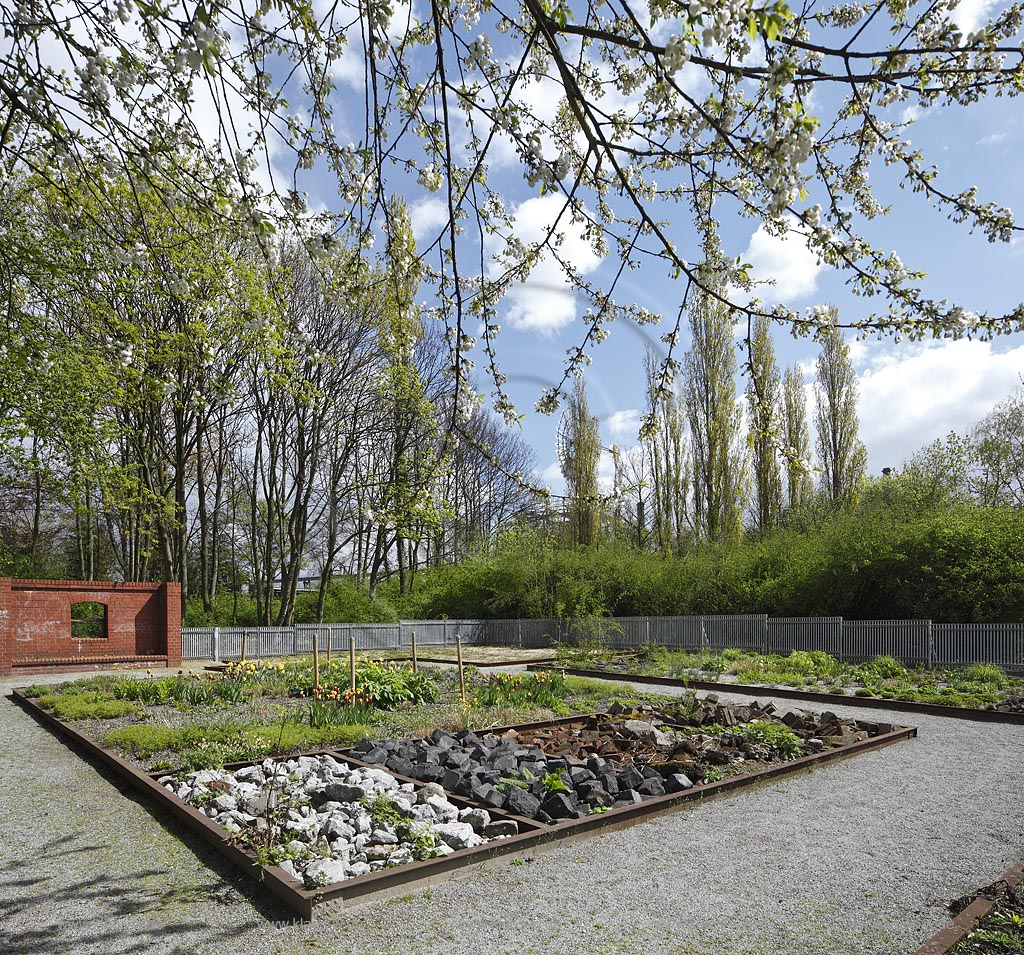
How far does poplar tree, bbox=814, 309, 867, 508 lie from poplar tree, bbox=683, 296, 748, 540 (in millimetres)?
4131

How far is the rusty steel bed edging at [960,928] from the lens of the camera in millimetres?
3217

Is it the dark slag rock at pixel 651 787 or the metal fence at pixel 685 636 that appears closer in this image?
the dark slag rock at pixel 651 787

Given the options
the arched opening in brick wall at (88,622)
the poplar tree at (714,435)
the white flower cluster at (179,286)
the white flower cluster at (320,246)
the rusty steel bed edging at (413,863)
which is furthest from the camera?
the poplar tree at (714,435)

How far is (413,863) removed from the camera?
13.6 feet

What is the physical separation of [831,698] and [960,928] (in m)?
8.22

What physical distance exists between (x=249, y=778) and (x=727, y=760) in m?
4.09

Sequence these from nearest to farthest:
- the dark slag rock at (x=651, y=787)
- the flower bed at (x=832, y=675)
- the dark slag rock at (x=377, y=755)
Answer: the dark slag rock at (x=651, y=787), the dark slag rock at (x=377, y=755), the flower bed at (x=832, y=675)

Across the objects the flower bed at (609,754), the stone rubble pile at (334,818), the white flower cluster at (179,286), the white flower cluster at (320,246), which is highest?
the white flower cluster at (179,286)

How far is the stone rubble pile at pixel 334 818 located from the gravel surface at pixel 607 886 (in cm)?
26

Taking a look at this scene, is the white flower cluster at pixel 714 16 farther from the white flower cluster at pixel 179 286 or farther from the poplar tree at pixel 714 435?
A: the poplar tree at pixel 714 435

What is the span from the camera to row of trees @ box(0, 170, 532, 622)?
1502cm

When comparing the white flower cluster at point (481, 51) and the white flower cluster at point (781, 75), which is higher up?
the white flower cluster at point (481, 51)

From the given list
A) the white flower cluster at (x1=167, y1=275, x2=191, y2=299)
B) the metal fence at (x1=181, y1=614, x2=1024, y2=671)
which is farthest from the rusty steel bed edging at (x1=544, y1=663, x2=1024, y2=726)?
the white flower cluster at (x1=167, y1=275, x2=191, y2=299)

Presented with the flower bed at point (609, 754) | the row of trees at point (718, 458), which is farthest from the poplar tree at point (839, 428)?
the flower bed at point (609, 754)
